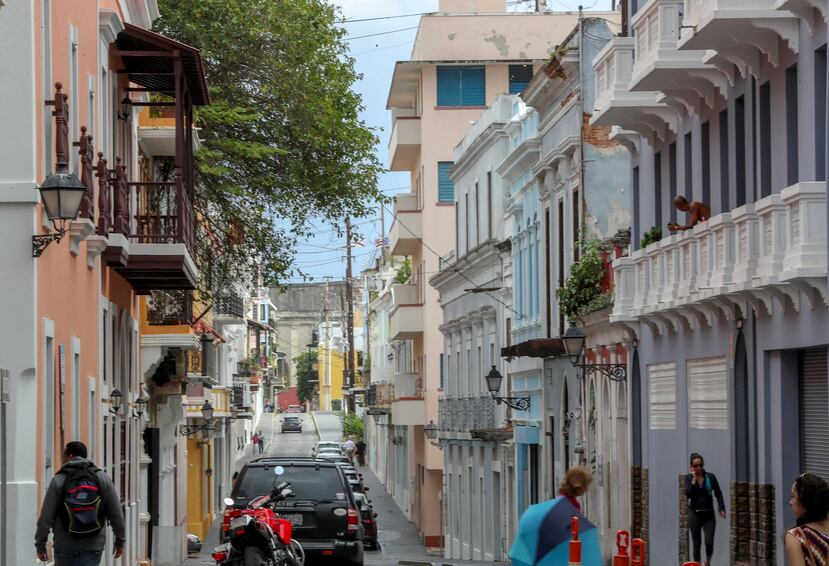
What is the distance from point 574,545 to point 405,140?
153 ft

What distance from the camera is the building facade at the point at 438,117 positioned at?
181 feet

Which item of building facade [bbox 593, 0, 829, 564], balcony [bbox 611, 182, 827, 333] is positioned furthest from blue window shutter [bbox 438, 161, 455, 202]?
balcony [bbox 611, 182, 827, 333]

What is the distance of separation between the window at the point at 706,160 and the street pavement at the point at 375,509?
25.6 ft

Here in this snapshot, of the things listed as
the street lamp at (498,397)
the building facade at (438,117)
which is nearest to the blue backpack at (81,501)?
the street lamp at (498,397)

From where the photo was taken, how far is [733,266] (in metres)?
20.1

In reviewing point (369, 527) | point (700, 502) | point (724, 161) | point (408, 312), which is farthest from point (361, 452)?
point (700, 502)

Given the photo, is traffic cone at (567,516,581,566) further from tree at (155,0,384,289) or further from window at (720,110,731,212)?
tree at (155,0,384,289)

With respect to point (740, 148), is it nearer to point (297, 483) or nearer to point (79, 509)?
point (297, 483)

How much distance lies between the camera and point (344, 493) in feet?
77.5

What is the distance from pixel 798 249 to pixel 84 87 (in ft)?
27.2

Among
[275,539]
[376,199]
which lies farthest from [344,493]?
[376,199]

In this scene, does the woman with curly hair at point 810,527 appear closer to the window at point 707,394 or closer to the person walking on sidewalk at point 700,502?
the person walking on sidewalk at point 700,502

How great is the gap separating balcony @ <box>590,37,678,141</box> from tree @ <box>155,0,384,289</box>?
30.7 ft

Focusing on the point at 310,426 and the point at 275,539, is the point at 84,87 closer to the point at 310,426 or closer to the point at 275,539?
the point at 275,539
